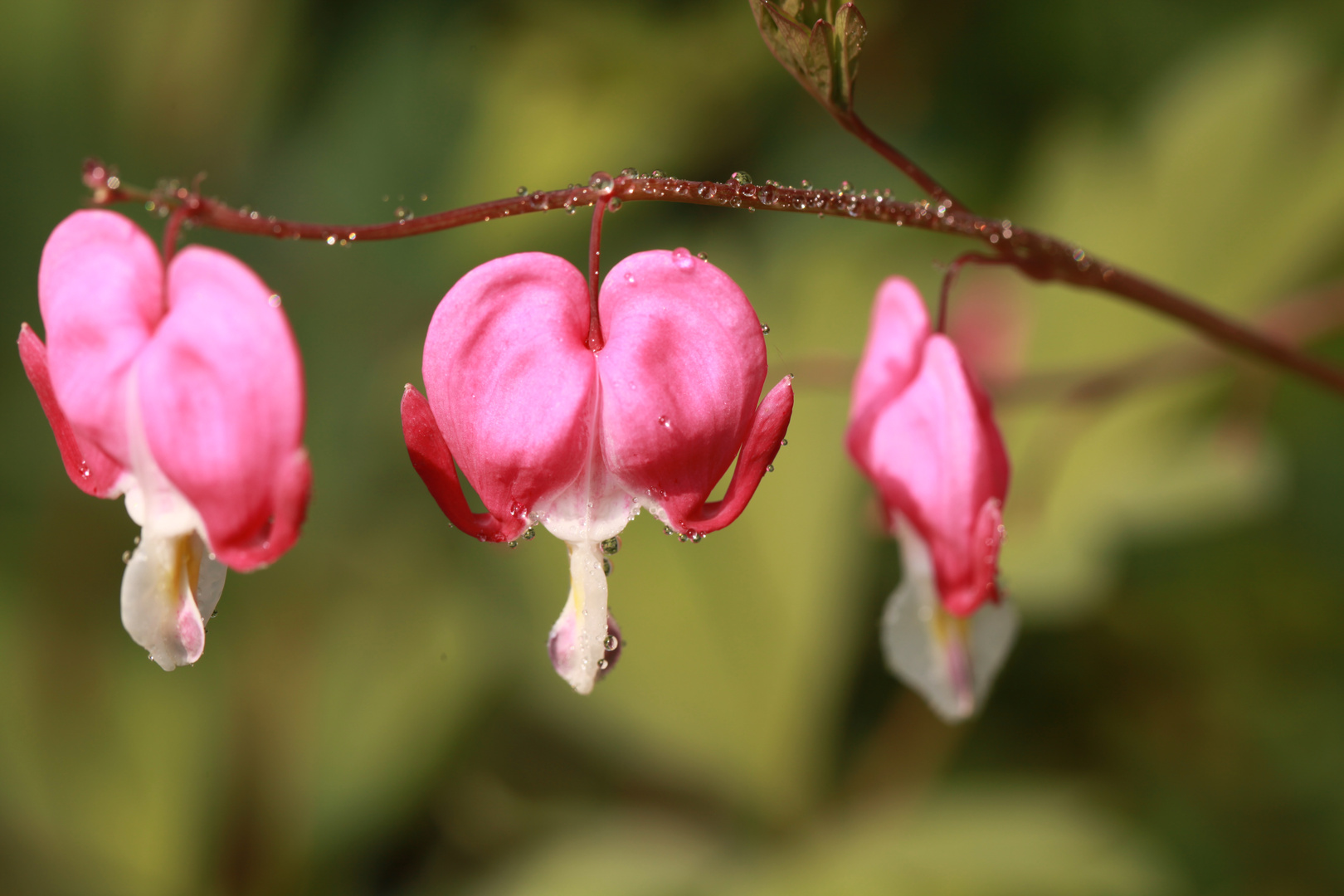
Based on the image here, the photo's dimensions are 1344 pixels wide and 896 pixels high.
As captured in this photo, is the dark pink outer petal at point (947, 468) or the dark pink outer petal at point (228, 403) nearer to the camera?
the dark pink outer petal at point (228, 403)

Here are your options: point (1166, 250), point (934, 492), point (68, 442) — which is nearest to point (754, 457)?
point (934, 492)

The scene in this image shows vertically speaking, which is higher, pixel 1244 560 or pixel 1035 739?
pixel 1244 560

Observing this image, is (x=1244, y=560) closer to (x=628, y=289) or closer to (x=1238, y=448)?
(x=1238, y=448)

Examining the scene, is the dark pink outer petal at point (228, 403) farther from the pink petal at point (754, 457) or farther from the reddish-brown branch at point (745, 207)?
the pink petal at point (754, 457)

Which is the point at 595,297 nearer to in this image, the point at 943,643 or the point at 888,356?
the point at 888,356

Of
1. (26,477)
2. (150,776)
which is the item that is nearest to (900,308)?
(150,776)

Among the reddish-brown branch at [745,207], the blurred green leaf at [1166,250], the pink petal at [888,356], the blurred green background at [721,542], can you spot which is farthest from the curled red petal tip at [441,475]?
the blurred green leaf at [1166,250]
